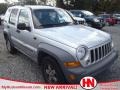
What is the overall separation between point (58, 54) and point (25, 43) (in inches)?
75.4

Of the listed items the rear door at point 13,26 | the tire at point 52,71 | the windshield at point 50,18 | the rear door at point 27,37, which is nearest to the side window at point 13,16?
the rear door at point 13,26

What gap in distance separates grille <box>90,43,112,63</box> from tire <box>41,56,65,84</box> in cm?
70

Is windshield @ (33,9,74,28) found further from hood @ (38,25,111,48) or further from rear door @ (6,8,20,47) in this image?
rear door @ (6,8,20,47)

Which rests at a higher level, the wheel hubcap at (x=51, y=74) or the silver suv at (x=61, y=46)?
the silver suv at (x=61, y=46)

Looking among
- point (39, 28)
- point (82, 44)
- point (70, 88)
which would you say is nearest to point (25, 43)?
point (39, 28)

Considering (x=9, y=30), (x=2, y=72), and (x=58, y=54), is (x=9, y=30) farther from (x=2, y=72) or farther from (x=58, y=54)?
(x=58, y=54)

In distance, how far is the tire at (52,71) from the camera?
4.32 metres

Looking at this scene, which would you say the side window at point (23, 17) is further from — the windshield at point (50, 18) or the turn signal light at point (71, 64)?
the turn signal light at point (71, 64)

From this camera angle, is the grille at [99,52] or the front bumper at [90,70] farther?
the grille at [99,52]

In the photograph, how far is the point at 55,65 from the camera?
14.3 feet

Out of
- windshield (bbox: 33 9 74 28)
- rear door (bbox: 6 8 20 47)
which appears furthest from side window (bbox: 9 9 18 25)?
windshield (bbox: 33 9 74 28)

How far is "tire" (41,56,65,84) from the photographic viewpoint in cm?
432

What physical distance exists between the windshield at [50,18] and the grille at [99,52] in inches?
57.1

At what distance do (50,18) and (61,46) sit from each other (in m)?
1.68
